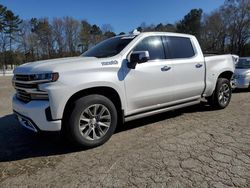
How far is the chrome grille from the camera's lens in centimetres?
374

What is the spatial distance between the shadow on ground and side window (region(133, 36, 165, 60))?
1.49 metres

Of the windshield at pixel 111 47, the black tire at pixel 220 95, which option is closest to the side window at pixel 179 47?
the windshield at pixel 111 47

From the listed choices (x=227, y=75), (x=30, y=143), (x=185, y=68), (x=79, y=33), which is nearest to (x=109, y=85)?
(x=30, y=143)

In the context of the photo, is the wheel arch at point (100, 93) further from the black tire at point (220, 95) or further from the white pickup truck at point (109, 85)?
the black tire at point (220, 95)

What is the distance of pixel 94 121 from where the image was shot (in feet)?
13.6

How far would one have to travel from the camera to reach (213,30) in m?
60.8

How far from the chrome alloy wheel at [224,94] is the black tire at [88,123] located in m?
3.45

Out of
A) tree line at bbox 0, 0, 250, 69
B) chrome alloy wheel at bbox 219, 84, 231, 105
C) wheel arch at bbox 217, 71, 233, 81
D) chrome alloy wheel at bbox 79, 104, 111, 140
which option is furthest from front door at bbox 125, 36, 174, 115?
tree line at bbox 0, 0, 250, 69

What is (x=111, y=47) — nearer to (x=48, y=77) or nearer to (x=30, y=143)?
(x=48, y=77)

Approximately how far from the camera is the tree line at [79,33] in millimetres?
58250

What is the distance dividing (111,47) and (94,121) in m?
1.61

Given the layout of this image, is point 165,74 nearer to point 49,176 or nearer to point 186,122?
point 186,122

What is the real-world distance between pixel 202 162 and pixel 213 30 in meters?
62.8

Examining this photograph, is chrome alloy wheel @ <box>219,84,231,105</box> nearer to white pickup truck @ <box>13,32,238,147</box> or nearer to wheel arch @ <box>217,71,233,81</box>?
wheel arch @ <box>217,71,233,81</box>
